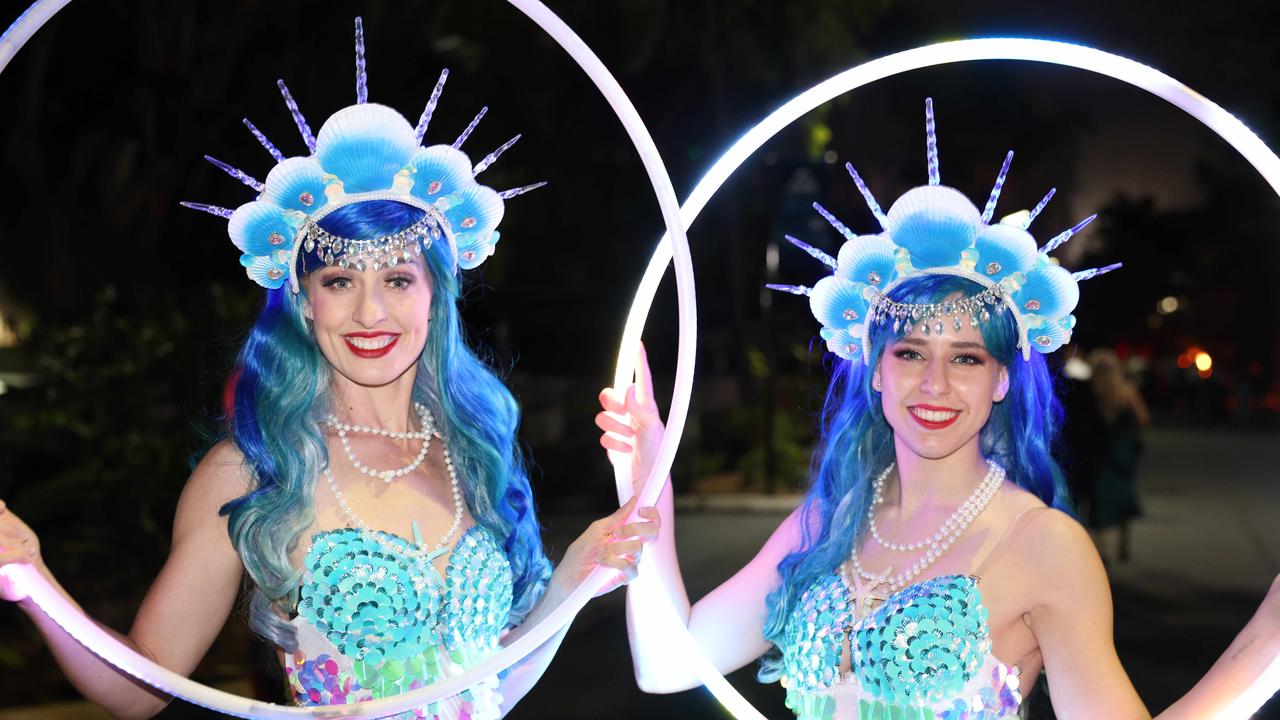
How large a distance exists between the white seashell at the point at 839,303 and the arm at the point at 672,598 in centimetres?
51

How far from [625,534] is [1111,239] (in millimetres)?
72749

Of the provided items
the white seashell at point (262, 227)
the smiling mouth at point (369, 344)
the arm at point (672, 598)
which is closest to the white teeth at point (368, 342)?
the smiling mouth at point (369, 344)

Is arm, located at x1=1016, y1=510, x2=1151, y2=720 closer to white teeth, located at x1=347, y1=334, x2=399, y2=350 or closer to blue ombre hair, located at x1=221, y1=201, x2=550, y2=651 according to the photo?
blue ombre hair, located at x1=221, y1=201, x2=550, y2=651

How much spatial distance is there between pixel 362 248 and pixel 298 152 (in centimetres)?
661

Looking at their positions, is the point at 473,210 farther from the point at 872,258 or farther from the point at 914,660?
the point at 914,660

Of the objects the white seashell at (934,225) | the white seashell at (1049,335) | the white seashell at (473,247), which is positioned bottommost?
the white seashell at (1049,335)

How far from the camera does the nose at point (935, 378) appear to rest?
A: 10.8 ft

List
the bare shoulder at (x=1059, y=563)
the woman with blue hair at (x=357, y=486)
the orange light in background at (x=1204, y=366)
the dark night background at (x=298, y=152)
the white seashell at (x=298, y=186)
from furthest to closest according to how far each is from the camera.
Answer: the orange light in background at (x=1204, y=366) → the dark night background at (x=298, y=152) → the white seashell at (x=298, y=186) → the woman with blue hair at (x=357, y=486) → the bare shoulder at (x=1059, y=563)

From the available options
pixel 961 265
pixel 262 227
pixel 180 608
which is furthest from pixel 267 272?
pixel 961 265

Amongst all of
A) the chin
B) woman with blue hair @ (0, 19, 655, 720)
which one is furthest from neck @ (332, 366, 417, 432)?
the chin

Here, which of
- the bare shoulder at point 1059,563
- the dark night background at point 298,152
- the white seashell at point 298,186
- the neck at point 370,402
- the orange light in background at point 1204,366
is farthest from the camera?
the orange light in background at point 1204,366

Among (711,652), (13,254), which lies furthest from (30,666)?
(711,652)

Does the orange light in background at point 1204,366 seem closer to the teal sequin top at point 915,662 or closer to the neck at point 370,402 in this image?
the teal sequin top at point 915,662

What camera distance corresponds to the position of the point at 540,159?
16.8 metres
